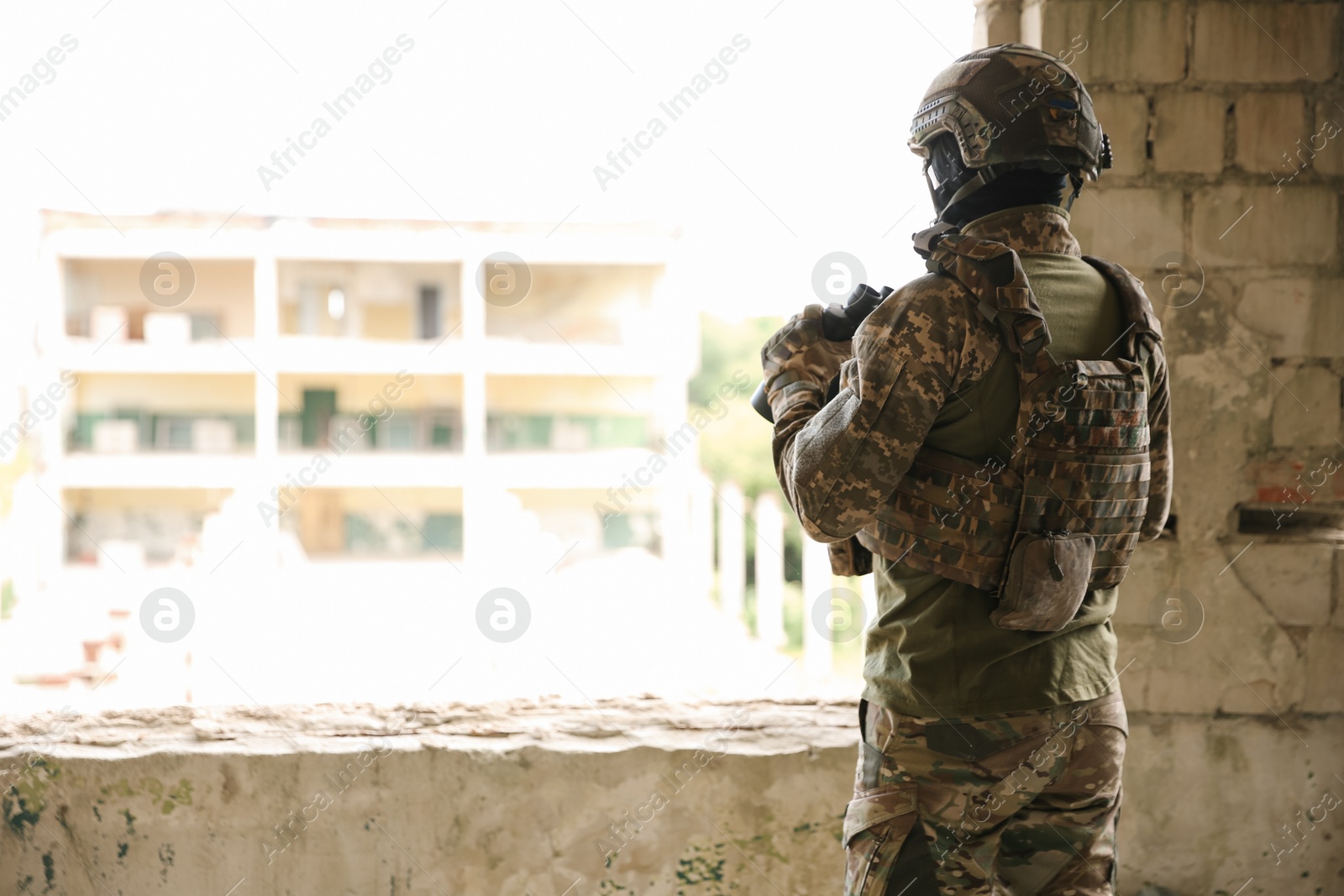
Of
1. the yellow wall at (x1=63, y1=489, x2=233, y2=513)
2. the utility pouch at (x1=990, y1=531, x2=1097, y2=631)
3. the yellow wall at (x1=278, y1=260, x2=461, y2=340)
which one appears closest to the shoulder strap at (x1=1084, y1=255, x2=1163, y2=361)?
the utility pouch at (x1=990, y1=531, x2=1097, y2=631)

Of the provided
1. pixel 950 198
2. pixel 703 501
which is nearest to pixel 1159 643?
pixel 950 198

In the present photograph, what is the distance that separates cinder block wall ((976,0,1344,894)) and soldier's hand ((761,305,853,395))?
79 centimetres

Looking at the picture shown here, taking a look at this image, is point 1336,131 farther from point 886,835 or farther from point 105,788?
point 105,788

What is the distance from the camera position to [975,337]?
3.25 feet

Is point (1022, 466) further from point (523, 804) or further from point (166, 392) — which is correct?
point (166, 392)

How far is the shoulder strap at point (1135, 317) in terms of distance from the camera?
42.6 inches

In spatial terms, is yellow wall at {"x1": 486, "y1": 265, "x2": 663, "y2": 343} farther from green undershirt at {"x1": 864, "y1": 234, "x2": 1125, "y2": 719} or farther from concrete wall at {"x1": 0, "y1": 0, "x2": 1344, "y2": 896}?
green undershirt at {"x1": 864, "y1": 234, "x2": 1125, "y2": 719}

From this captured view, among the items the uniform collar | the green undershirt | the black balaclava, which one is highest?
the black balaclava

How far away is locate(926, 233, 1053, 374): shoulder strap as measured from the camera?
974 millimetres

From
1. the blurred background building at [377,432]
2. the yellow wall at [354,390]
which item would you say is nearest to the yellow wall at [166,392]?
the blurred background building at [377,432]

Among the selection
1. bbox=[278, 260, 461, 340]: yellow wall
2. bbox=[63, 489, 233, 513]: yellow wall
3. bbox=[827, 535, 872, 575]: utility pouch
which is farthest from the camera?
bbox=[278, 260, 461, 340]: yellow wall

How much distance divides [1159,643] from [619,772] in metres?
0.99

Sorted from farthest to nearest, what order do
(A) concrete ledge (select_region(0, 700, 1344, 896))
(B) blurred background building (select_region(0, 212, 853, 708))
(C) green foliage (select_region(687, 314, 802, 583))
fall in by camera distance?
(B) blurred background building (select_region(0, 212, 853, 708)), (C) green foliage (select_region(687, 314, 802, 583)), (A) concrete ledge (select_region(0, 700, 1344, 896))

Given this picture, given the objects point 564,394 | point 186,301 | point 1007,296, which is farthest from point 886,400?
point 186,301
